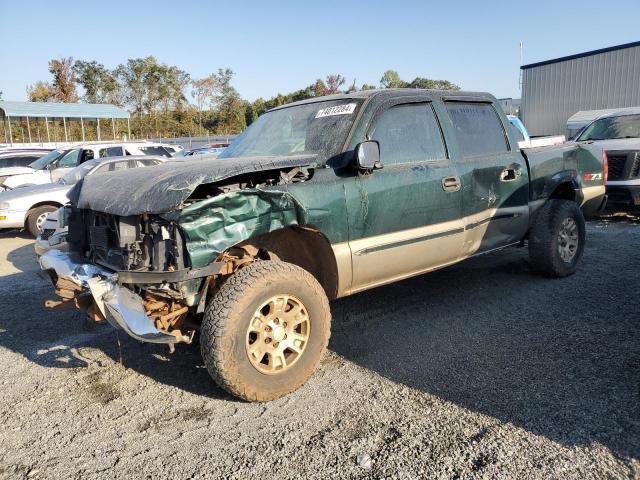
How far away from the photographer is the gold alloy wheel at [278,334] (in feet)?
10.8

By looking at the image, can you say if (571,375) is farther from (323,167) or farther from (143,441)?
(143,441)

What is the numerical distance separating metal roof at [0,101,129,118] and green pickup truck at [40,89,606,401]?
28.3 metres

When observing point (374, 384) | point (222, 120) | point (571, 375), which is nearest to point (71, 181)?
point (374, 384)

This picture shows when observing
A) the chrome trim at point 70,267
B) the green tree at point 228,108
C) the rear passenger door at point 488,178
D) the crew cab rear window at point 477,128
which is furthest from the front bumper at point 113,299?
the green tree at point 228,108

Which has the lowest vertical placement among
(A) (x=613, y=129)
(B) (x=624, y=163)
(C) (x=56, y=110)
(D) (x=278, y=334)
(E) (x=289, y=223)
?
(D) (x=278, y=334)

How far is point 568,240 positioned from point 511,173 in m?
1.24

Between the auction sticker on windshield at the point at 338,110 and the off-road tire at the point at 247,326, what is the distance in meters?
1.42

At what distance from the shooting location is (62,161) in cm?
1313

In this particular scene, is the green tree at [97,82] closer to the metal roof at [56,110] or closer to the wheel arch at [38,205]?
the metal roof at [56,110]

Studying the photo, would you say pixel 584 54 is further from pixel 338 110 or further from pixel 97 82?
pixel 97 82

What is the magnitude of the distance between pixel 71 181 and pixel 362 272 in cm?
809

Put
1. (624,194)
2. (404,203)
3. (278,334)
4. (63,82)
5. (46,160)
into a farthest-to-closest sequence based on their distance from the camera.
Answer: (63,82)
(46,160)
(624,194)
(404,203)
(278,334)

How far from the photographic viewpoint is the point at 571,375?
349 centimetres

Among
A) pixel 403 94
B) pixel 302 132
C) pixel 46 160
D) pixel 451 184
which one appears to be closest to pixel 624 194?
pixel 451 184
